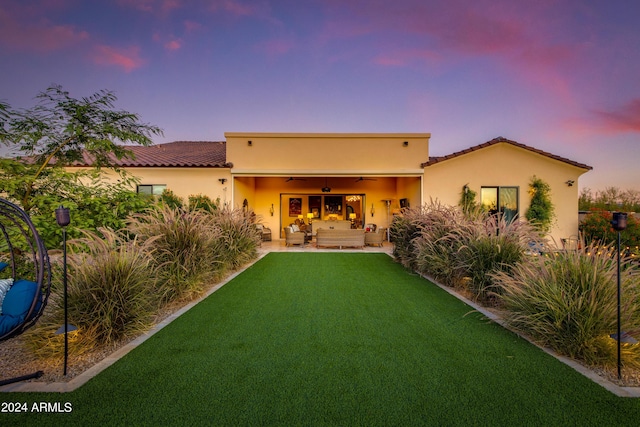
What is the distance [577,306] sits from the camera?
10.0 feet

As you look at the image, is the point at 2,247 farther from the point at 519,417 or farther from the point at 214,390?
the point at 519,417

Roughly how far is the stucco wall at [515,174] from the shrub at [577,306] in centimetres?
908

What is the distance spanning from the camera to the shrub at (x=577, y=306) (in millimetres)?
2926

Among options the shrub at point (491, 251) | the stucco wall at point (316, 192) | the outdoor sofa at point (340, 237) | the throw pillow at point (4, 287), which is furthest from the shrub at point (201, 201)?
the shrub at point (491, 251)

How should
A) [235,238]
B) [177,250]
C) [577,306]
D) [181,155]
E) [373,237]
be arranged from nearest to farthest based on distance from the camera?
[577,306] → [177,250] → [235,238] → [373,237] → [181,155]

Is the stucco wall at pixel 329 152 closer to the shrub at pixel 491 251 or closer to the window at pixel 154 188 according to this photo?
the window at pixel 154 188

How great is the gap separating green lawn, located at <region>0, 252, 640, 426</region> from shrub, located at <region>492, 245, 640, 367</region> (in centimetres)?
29

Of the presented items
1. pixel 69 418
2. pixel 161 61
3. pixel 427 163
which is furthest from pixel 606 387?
pixel 161 61

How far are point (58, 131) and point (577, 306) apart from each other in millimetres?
7456

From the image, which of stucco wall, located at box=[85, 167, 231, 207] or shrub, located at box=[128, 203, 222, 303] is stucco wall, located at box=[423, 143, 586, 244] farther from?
shrub, located at box=[128, 203, 222, 303]

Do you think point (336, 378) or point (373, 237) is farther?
point (373, 237)

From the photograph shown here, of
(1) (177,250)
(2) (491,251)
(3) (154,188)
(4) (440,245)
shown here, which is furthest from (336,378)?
(3) (154,188)

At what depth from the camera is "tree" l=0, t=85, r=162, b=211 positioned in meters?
4.18

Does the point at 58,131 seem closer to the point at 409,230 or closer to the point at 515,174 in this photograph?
the point at 409,230
